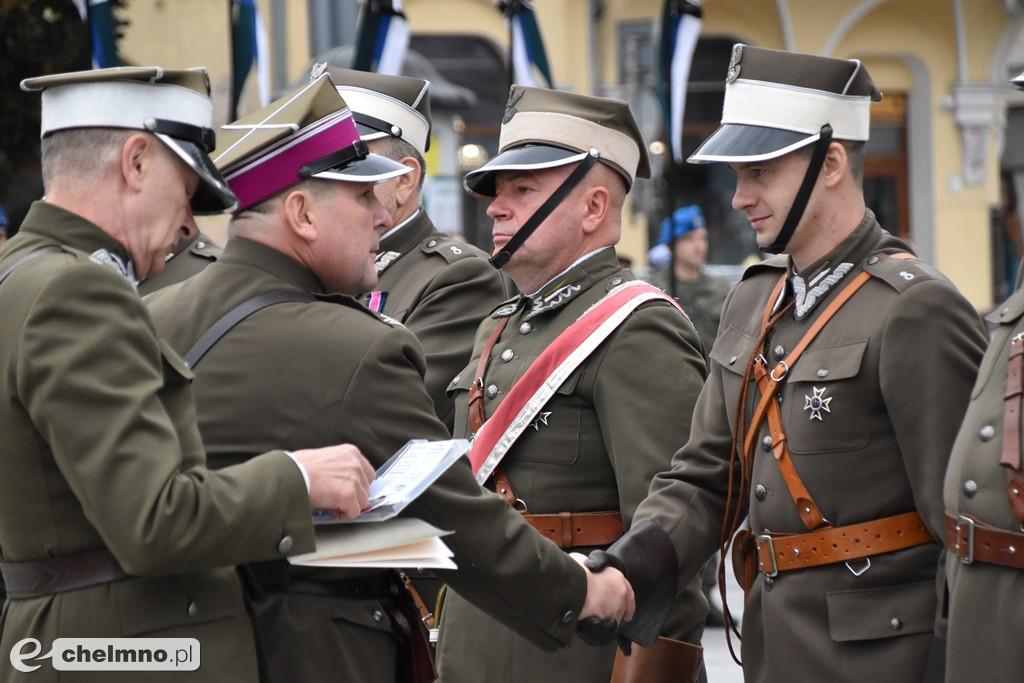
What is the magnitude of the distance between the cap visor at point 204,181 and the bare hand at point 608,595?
3.89 ft

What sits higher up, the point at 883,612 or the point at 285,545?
the point at 285,545

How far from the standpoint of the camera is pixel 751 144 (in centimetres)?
357

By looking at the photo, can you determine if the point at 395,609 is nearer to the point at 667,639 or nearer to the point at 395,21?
the point at 667,639

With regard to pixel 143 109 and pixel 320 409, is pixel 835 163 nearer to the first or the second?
pixel 320 409

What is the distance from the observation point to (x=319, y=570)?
9.34ft

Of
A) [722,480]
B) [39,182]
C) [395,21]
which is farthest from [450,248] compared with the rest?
[39,182]

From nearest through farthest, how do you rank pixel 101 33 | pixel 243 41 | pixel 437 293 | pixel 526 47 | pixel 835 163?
pixel 835 163 → pixel 437 293 → pixel 101 33 → pixel 526 47 → pixel 243 41

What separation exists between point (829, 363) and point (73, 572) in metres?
1.69

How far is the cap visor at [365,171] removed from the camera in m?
2.93

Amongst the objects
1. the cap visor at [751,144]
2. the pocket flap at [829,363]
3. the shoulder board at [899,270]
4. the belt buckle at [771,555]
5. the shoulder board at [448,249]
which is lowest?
the belt buckle at [771,555]

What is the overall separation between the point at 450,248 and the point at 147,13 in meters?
9.00

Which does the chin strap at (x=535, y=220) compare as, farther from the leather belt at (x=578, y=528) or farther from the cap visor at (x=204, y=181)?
the cap visor at (x=204, y=181)

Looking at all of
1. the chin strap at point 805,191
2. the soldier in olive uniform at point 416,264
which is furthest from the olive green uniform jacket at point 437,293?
the chin strap at point 805,191

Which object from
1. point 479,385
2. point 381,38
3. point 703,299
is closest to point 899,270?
point 479,385
